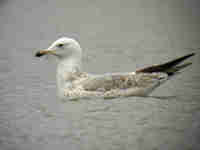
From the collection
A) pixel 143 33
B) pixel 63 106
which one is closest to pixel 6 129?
pixel 63 106

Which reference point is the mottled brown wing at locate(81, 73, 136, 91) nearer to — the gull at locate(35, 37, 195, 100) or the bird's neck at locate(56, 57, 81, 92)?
the gull at locate(35, 37, 195, 100)

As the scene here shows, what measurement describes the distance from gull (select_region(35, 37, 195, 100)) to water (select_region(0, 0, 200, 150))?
20 cm

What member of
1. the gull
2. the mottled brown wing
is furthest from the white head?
the mottled brown wing

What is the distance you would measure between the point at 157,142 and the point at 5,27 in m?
14.6

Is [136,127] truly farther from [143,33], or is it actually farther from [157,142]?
[143,33]

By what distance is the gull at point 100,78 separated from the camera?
324 inches

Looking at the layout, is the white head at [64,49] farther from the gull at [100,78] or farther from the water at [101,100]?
the water at [101,100]

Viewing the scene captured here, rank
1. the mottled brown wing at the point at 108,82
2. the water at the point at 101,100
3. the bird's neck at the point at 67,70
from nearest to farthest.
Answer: the water at the point at 101,100, the mottled brown wing at the point at 108,82, the bird's neck at the point at 67,70

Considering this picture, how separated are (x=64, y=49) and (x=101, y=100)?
1.48m

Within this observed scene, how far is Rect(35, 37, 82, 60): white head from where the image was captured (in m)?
8.60

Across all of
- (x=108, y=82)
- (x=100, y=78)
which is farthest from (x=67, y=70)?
(x=108, y=82)

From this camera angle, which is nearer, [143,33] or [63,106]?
[63,106]

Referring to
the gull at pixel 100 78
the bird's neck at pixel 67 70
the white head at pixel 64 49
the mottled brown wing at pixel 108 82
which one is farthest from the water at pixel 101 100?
the white head at pixel 64 49

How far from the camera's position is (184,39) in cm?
1557
